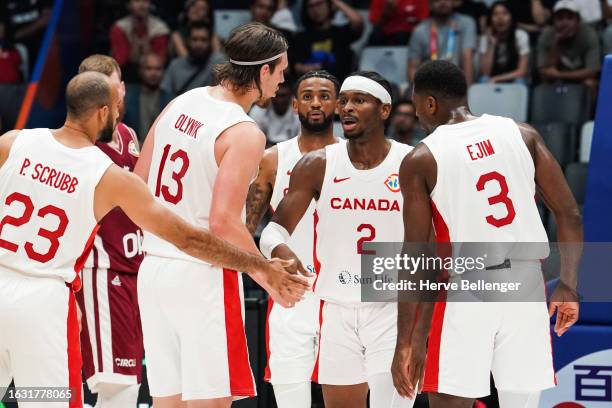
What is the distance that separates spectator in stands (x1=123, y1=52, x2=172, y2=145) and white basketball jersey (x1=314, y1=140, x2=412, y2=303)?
19.0ft

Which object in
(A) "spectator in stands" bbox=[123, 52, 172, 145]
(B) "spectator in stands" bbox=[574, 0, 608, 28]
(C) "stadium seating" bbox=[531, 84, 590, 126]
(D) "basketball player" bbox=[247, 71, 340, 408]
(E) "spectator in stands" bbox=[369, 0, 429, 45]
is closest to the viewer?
(D) "basketball player" bbox=[247, 71, 340, 408]

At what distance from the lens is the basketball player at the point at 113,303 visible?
20.5 ft

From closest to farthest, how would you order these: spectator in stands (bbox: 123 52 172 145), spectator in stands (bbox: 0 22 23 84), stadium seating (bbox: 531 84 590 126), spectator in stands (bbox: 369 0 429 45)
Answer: stadium seating (bbox: 531 84 590 126) → spectator in stands (bbox: 123 52 172 145) → spectator in stands (bbox: 369 0 429 45) → spectator in stands (bbox: 0 22 23 84)

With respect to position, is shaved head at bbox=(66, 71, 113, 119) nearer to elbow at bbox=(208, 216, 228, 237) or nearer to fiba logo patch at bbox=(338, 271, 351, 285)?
elbow at bbox=(208, 216, 228, 237)

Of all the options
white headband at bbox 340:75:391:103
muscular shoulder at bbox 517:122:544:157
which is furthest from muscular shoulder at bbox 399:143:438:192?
white headband at bbox 340:75:391:103

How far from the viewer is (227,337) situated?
194 inches

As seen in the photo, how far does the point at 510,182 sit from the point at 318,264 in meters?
1.37

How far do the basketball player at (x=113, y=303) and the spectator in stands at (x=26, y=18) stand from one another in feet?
23.9

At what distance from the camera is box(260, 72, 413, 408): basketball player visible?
5602 mm

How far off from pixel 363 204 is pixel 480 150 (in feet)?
3.11

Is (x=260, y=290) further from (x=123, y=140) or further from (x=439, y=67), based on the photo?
(x=439, y=67)

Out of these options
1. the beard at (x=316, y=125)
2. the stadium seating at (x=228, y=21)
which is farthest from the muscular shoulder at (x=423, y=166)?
the stadium seating at (x=228, y=21)

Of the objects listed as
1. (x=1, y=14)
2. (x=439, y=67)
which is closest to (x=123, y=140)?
(x=439, y=67)

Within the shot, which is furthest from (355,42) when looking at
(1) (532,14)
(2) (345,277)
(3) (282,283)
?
(3) (282,283)
